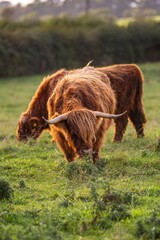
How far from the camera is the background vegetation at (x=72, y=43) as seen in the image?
134 ft

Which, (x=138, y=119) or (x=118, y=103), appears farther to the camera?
(x=138, y=119)

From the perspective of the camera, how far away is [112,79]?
43.4 feet

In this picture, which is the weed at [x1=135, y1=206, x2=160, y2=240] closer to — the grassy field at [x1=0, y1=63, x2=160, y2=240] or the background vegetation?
the grassy field at [x1=0, y1=63, x2=160, y2=240]

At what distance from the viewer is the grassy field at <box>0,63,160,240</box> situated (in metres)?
6.39

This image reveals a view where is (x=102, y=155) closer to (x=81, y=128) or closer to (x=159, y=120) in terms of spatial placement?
(x=81, y=128)

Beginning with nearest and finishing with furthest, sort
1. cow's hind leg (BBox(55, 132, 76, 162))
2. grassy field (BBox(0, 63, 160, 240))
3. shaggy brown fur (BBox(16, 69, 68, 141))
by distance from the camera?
grassy field (BBox(0, 63, 160, 240)), cow's hind leg (BBox(55, 132, 76, 162)), shaggy brown fur (BBox(16, 69, 68, 141))

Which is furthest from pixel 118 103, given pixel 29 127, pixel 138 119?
pixel 29 127

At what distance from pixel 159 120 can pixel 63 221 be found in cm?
1266

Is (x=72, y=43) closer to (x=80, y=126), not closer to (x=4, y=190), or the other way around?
(x=80, y=126)

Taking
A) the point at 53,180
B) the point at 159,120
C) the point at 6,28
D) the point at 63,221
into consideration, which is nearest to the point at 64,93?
the point at 53,180

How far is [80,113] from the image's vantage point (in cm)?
947

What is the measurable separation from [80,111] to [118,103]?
3896 millimetres

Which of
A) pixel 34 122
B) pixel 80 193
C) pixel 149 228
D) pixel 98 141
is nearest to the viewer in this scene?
pixel 149 228

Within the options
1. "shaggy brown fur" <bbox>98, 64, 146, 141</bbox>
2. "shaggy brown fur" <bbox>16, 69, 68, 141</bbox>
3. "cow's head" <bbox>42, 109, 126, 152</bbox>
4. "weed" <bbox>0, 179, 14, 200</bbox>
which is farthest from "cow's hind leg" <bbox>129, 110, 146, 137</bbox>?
"weed" <bbox>0, 179, 14, 200</bbox>
